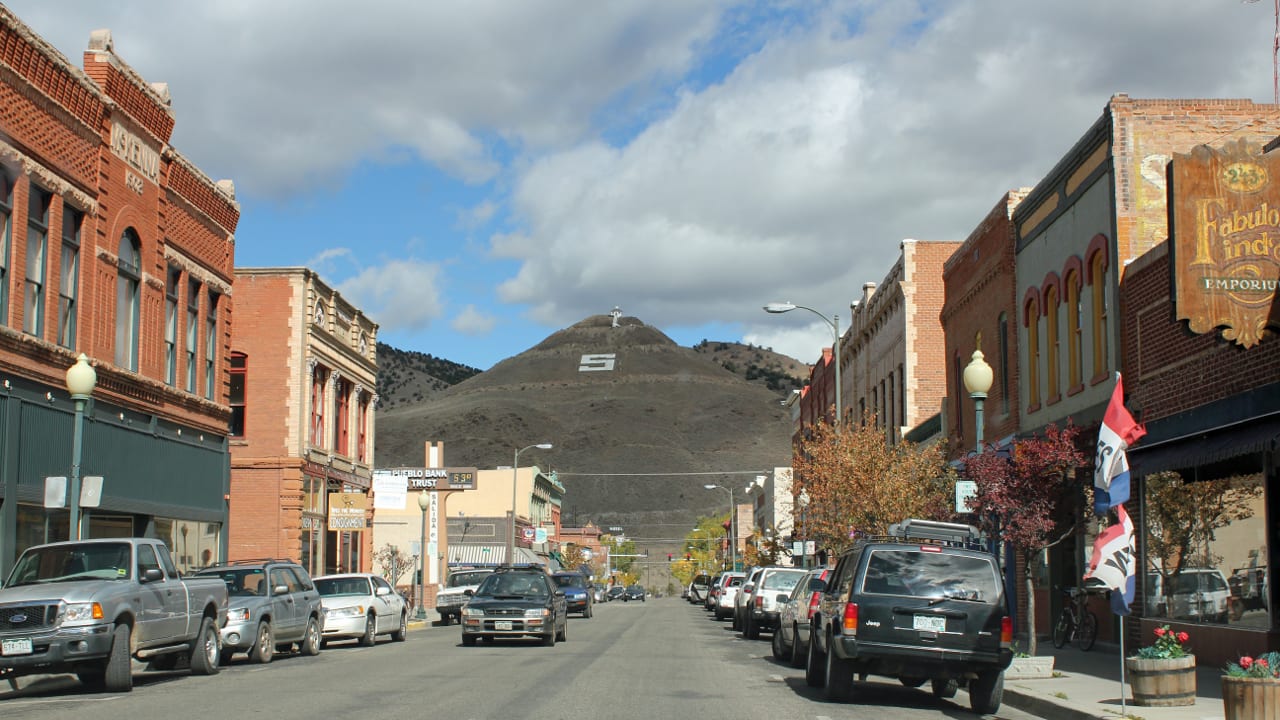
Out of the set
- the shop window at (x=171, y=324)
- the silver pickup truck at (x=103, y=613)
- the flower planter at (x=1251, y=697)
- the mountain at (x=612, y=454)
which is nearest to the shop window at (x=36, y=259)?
the shop window at (x=171, y=324)

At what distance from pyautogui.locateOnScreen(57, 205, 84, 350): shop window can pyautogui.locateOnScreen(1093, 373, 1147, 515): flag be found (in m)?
20.6

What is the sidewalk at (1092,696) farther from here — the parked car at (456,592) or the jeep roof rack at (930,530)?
the parked car at (456,592)

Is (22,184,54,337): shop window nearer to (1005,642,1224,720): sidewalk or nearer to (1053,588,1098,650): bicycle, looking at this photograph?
(1005,642,1224,720): sidewalk

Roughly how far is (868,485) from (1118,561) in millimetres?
17878

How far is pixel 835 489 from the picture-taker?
33.4m

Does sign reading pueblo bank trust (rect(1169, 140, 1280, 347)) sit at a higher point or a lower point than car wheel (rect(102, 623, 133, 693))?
higher

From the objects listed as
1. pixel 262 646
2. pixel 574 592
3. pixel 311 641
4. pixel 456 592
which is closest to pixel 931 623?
pixel 262 646

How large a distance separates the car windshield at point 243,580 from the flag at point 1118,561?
13984 millimetres

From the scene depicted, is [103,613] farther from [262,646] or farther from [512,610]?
[512,610]

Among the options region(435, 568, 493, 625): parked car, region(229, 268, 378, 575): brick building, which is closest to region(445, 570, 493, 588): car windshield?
region(435, 568, 493, 625): parked car

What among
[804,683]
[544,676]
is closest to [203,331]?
[544,676]

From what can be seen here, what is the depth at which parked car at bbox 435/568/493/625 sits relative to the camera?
43.2 meters

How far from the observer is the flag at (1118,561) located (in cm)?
1395

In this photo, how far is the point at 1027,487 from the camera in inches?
750
